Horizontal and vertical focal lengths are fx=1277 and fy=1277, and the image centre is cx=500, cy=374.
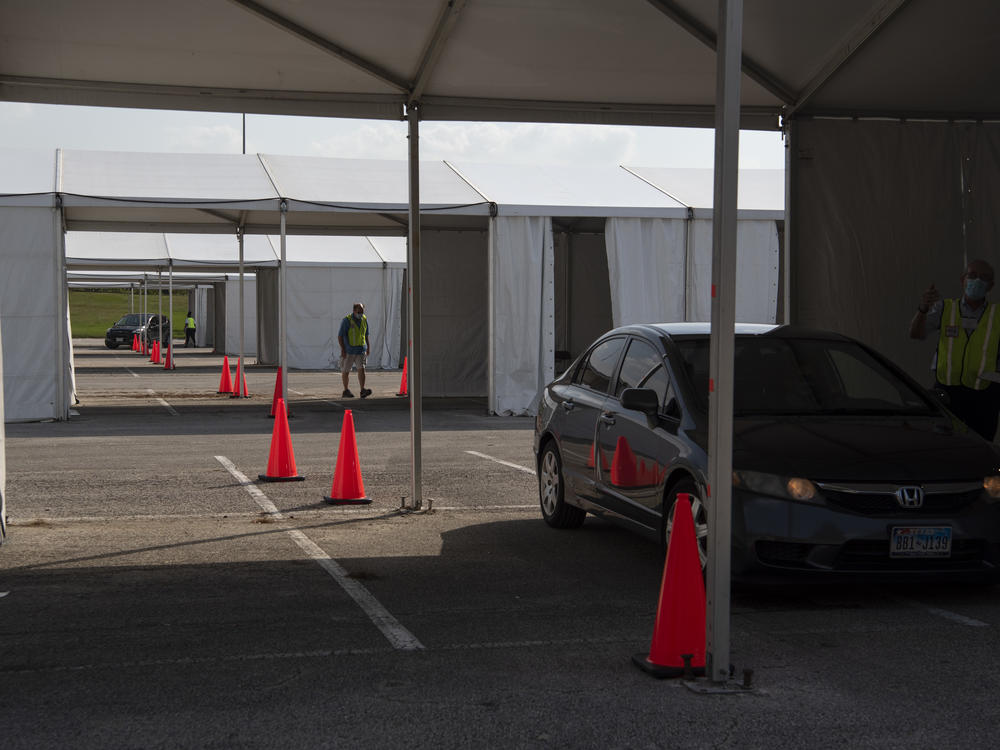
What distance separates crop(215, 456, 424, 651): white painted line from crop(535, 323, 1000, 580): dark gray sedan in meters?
1.77

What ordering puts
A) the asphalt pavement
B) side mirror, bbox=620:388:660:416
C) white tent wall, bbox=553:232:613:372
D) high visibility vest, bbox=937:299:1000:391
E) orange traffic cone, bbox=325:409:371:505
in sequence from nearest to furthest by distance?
the asphalt pavement
side mirror, bbox=620:388:660:416
high visibility vest, bbox=937:299:1000:391
orange traffic cone, bbox=325:409:371:505
white tent wall, bbox=553:232:613:372

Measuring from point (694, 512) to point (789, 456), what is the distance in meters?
0.65

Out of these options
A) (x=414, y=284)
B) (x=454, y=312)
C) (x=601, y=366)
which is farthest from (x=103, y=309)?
(x=601, y=366)

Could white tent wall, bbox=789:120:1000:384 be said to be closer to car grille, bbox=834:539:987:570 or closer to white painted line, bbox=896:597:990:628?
white painted line, bbox=896:597:990:628

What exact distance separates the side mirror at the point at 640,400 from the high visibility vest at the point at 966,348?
104 inches

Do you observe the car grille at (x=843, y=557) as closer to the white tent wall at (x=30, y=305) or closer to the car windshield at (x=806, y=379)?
the car windshield at (x=806, y=379)

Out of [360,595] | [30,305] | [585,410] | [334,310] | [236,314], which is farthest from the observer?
[236,314]

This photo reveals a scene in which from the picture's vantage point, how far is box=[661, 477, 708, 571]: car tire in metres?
7.05

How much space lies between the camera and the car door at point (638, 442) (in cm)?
765

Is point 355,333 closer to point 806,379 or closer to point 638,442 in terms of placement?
point 638,442

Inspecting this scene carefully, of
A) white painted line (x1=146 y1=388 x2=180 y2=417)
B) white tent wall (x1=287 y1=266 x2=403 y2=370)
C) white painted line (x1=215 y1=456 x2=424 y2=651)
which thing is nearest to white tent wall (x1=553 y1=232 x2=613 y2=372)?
white painted line (x1=146 y1=388 x2=180 y2=417)

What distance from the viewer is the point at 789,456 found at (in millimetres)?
6887

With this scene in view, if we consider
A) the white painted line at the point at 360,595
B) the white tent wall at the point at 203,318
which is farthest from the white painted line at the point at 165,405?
the white tent wall at the point at 203,318

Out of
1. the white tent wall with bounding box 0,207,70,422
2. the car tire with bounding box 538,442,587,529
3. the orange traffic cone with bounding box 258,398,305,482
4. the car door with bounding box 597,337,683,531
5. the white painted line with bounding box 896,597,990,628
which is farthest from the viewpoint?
the white tent wall with bounding box 0,207,70,422
